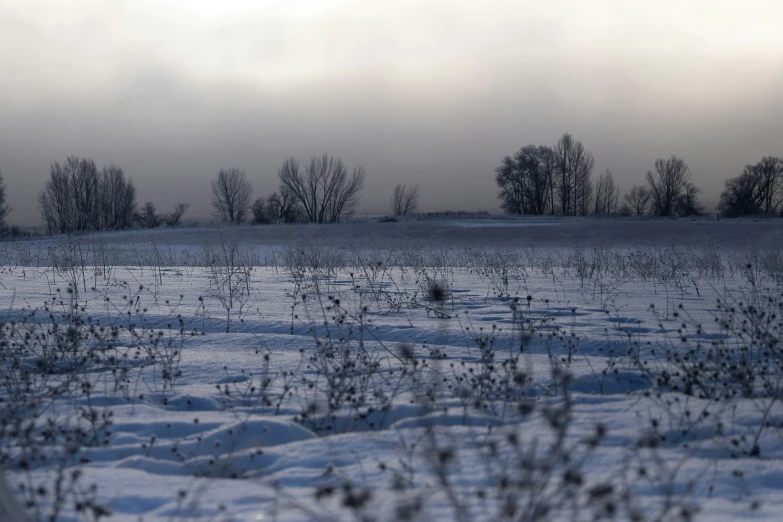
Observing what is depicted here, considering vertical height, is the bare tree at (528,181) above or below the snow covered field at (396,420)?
above

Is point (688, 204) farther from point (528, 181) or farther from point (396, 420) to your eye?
point (396, 420)

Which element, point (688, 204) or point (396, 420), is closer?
point (396, 420)

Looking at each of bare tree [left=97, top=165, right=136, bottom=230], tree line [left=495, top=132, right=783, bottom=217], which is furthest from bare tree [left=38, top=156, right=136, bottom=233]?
tree line [left=495, top=132, right=783, bottom=217]

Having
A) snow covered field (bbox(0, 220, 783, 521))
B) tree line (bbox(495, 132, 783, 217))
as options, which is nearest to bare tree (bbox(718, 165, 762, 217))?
tree line (bbox(495, 132, 783, 217))

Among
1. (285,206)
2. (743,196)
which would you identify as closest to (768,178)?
(743,196)

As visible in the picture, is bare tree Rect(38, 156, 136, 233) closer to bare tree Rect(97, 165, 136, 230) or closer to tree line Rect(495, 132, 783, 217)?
bare tree Rect(97, 165, 136, 230)

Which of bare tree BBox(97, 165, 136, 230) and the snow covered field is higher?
bare tree BBox(97, 165, 136, 230)

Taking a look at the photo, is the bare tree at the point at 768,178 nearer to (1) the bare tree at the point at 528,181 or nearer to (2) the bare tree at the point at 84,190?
(1) the bare tree at the point at 528,181

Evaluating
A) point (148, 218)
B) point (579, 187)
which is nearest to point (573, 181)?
point (579, 187)

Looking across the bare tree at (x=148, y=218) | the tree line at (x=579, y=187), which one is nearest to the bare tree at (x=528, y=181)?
the tree line at (x=579, y=187)

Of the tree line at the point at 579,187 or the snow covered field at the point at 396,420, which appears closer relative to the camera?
Answer: the snow covered field at the point at 396,420

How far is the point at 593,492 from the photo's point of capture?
1.75 m

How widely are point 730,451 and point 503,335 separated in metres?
2.77

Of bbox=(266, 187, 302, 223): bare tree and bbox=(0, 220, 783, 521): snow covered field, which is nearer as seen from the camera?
bbox=(0, 220, 783, 521): snow covered field
